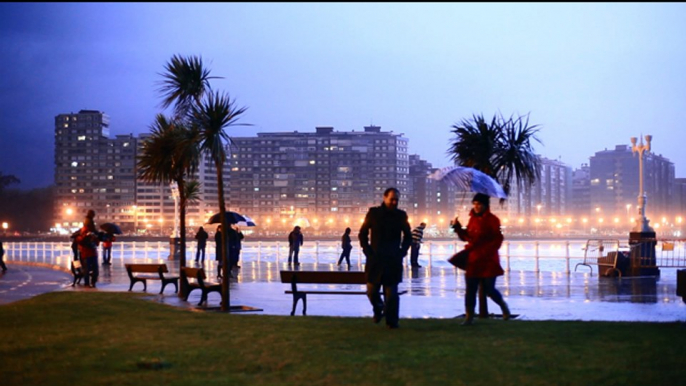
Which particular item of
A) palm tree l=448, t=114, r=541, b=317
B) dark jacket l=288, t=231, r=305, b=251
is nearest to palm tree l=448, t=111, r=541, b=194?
palm tree l=448, t=114, r=541, b=317

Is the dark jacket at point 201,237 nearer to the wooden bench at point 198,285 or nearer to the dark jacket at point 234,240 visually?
the dark jacket at point 234,240

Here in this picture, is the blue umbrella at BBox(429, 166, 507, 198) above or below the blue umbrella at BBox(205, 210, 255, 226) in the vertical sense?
above

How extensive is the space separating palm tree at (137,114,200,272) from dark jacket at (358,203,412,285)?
5359 mm

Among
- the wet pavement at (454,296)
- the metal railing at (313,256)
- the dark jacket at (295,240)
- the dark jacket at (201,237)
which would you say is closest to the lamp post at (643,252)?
the wet pavement at (454,296)

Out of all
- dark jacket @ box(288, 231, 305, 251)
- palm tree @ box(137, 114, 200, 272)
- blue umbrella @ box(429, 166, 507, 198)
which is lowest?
dark jacket @ box(288, 231, 305, 251)

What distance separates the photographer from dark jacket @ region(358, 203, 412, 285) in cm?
1112

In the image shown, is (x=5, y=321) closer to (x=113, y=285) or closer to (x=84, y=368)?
(x=84, y=368)

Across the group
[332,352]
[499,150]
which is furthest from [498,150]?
[332,352]

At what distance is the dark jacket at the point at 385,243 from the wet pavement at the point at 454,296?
293 cm

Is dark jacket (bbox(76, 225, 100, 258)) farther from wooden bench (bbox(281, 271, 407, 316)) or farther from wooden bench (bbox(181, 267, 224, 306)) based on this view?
wooden bench (bbox(281, 271, 407, 316))

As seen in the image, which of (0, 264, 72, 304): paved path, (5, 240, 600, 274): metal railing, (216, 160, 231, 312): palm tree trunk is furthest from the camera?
(5, 240, 600, 274): metal railing

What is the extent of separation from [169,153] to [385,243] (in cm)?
808

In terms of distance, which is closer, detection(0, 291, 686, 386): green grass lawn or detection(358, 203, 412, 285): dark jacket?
detection(0, 291, 686, 386): green grass lawn

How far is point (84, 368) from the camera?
838 centimetres
